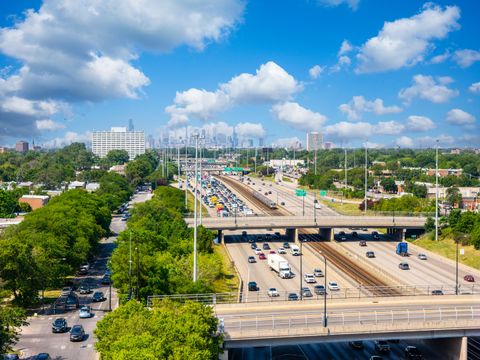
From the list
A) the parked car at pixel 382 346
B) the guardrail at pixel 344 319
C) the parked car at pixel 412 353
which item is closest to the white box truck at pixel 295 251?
the parked car at pixel 382 346

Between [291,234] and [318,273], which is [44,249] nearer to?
[318,273]

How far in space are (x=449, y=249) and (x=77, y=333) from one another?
60541 millimetres

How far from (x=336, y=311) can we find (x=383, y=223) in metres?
52.2

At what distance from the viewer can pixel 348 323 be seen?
35.1 metres

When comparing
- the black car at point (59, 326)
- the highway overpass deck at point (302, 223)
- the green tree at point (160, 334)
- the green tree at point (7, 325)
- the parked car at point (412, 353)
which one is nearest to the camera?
the green tree at point (160, 334)

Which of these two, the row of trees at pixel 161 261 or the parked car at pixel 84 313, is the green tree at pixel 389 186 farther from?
the parked car at pixel 84 313

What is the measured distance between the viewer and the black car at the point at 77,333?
39125 millimetres

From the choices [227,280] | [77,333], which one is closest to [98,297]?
[77,333]

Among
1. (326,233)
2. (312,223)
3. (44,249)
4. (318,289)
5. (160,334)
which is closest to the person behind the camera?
(160,334)

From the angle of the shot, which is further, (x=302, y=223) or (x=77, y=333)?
(x=302, y=223)

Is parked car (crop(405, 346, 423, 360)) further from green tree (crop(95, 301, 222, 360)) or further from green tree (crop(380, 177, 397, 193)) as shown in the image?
green tree (crop(380, 177, 397, 193))

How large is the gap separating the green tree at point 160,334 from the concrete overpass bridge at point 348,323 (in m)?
3.40

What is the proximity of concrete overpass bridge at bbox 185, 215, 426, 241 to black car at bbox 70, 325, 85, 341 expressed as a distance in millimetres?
43504

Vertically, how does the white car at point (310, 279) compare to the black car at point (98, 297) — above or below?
below
